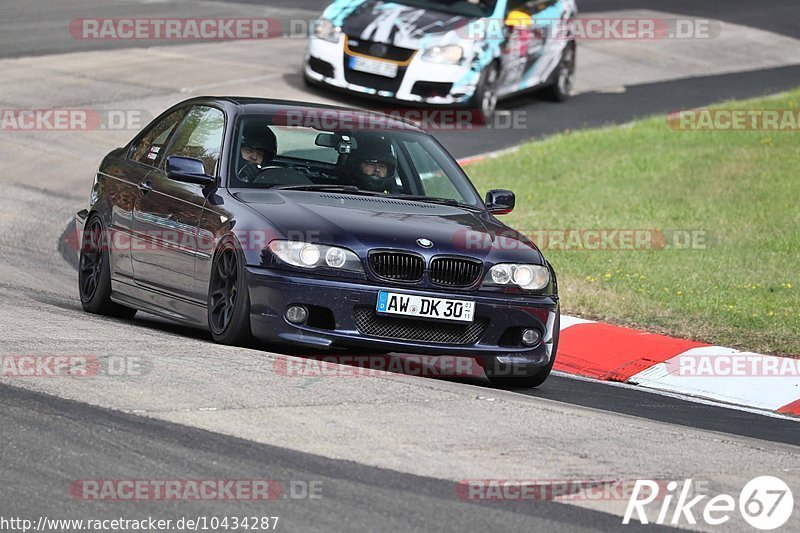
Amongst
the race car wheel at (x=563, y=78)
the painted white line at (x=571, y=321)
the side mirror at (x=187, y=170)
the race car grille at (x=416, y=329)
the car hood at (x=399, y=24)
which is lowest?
the race car wheel at (x=563, y=78)

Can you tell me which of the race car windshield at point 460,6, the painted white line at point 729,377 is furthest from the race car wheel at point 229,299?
the race car windshield at point 460,6

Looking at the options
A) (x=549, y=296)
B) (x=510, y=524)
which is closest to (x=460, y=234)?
(x=549, y=296)

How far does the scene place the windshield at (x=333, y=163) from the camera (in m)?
9.16

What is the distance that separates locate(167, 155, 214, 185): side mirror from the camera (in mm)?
9000

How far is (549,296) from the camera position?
885 centimetres

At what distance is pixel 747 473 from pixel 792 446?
1398 millimetres

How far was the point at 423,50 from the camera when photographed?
62.6 ft

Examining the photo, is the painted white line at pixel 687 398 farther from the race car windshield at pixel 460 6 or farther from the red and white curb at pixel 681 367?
the race car windshield at pixel 460 6

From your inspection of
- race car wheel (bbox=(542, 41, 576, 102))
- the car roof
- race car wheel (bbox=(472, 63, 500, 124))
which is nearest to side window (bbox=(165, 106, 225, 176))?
the car roof

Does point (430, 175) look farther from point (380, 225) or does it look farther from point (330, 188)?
point (380, 225)

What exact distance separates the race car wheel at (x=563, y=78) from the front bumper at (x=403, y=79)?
2941mm

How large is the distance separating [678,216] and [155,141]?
683 cm

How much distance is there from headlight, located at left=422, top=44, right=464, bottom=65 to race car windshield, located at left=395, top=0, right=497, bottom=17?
0.90m

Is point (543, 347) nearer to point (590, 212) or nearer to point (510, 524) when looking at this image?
point (510, 524)
